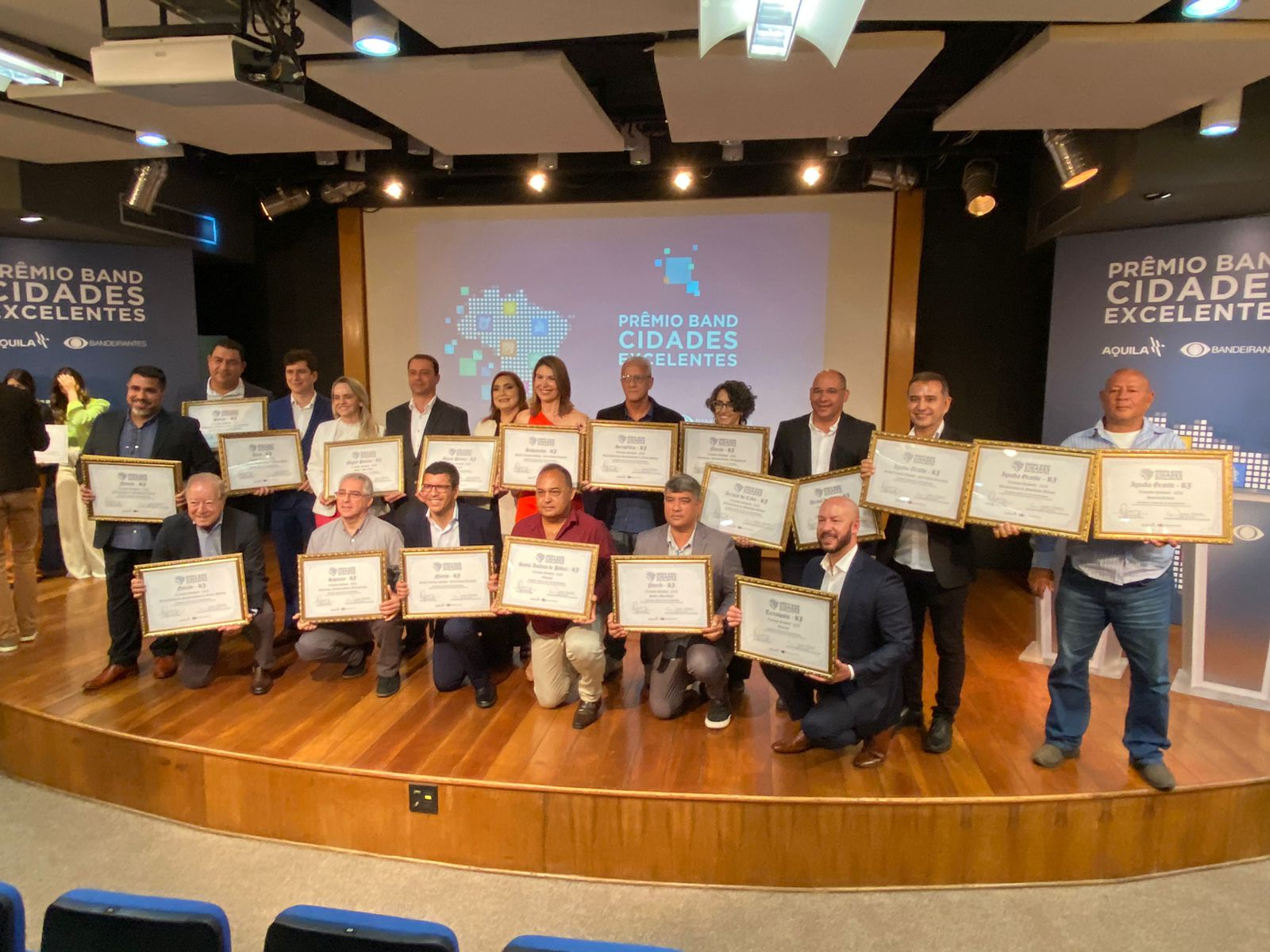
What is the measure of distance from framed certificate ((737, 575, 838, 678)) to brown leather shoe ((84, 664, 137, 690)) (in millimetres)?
3174

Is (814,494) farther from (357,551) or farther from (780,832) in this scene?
(357,551)

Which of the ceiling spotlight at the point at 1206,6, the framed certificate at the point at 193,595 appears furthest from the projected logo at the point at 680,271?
the framed certificate at the point at 193,595

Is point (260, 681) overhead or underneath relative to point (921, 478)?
underneath

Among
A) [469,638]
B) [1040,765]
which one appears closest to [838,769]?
[1040,765]

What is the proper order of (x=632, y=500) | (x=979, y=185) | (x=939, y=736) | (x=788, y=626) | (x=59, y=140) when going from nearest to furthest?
(x=788, y=626) < (x=939, y=736) < (x=632, y=500) < (x=59, y=140) < (x=979, y=185)

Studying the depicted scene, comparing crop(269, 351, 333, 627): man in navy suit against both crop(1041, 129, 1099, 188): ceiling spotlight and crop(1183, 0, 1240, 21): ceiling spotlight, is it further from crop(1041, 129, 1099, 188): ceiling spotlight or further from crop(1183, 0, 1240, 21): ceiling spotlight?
crop(1041, 129, 1099, 188): ceiling spotlight

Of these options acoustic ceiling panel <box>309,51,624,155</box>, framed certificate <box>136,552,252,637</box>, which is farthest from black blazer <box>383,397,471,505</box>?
acoustic ceiling panel <box>309,51,624,155</box>

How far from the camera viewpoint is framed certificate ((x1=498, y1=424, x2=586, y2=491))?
4082mm

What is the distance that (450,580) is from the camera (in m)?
3.58

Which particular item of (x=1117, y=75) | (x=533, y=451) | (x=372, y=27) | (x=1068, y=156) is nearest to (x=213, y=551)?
(x=533, y=451)

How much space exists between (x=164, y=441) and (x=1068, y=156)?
5.27 meters

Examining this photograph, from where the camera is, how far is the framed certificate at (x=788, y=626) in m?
2.96

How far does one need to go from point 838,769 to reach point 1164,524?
1.56m

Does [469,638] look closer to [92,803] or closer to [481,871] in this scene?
[481,871]
